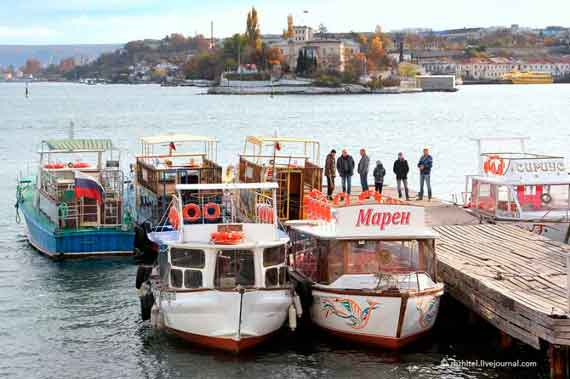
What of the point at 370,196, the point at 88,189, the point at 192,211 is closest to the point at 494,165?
the point at 370,196

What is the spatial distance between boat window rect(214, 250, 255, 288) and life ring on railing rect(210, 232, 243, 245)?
29 centimetres

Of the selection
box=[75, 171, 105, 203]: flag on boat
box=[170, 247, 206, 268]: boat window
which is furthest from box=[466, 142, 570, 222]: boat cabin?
box=[75, 171, 105, 203]: flag on boat

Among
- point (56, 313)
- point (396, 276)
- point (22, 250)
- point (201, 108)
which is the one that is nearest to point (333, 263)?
point (396, 276)

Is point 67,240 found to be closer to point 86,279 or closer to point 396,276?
point 86,279

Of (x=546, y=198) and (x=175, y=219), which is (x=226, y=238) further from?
(x=546, y=198)

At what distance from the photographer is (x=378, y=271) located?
21797mm

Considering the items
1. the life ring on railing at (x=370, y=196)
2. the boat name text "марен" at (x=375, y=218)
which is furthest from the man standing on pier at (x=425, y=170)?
the boat name text "марен" at (x=375, y=218)

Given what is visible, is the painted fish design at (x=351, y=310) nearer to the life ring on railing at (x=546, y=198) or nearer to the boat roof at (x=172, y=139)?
the life ring on railing at (x=546, y=198)

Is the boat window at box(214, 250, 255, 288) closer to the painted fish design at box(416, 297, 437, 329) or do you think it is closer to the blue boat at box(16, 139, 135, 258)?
the painted fish design at box(416, 297, 437, 329)

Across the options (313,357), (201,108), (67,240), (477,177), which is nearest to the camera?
(313,357)

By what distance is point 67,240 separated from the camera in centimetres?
3259

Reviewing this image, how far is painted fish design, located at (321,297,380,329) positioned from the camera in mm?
21531

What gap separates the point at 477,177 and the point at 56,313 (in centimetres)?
1233

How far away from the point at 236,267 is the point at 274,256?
2.83 ft
